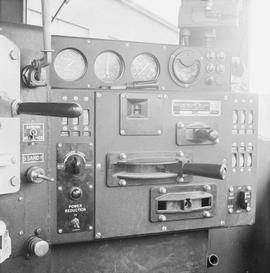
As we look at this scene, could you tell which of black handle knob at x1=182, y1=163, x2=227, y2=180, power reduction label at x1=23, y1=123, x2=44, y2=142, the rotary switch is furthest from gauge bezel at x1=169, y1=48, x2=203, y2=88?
power reduction label at x1=23, y1=123, x2=44, y2=142

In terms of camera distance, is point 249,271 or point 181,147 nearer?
point 181,147

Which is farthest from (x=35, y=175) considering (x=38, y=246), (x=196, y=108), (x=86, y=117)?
(x=196, y=108)

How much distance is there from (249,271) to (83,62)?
4.44 ft

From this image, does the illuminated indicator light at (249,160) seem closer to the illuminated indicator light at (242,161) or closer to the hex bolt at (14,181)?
the illuminated indicator light at (242,161)

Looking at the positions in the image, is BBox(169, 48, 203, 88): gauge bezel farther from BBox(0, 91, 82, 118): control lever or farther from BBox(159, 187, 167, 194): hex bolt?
BBox(0, 91, 82, 118): control lever

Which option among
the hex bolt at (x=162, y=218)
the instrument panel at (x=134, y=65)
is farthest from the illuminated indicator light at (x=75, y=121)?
the hex bolt at (x=162, y=218)

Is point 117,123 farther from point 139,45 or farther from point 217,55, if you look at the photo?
point 217,55

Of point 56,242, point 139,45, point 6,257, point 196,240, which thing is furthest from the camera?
point 196,240

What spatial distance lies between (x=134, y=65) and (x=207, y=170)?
0.51 metres

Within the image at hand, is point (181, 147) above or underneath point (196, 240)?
above

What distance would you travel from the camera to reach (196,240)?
1.75 metres

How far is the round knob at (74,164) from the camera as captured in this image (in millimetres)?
1435

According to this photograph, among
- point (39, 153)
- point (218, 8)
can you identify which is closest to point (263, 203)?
point (218, 8)

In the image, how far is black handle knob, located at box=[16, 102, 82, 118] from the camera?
1.09 metres
